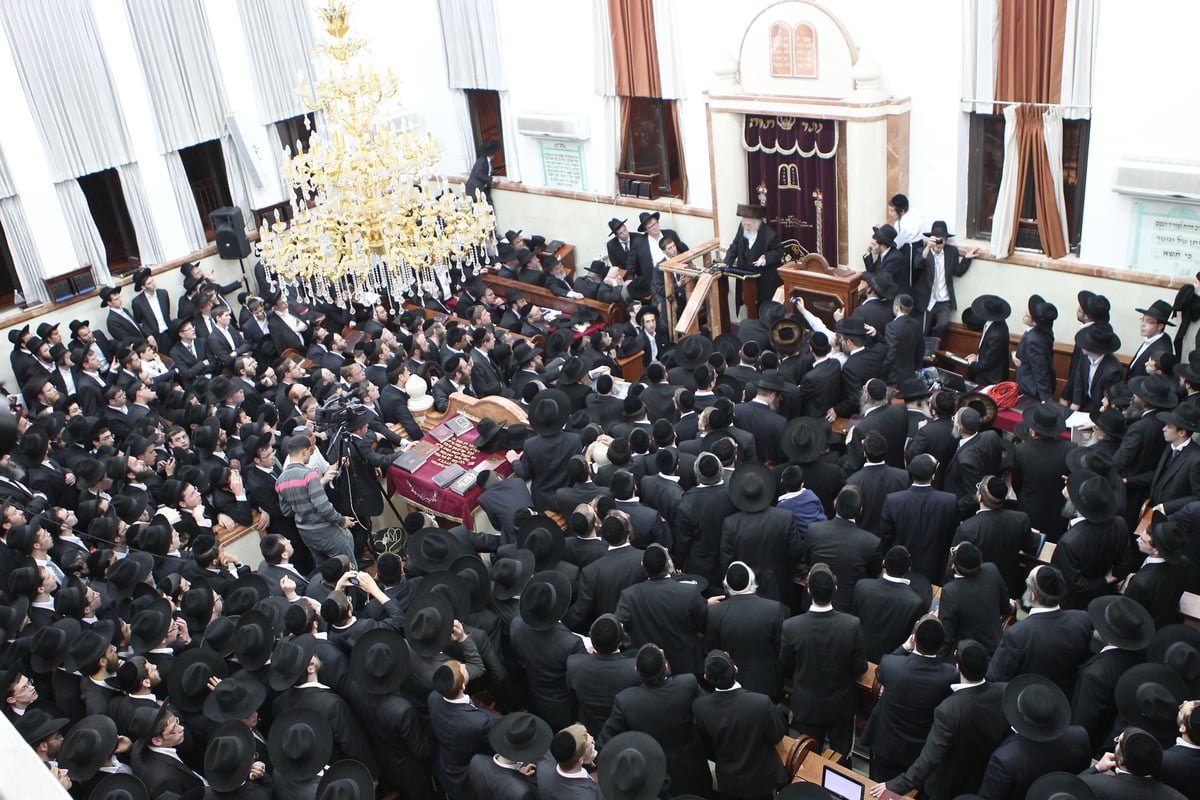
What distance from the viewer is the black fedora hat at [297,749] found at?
204 inches

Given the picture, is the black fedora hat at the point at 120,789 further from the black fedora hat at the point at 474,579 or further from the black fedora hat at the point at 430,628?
the black fedora hat at the point at 474,579

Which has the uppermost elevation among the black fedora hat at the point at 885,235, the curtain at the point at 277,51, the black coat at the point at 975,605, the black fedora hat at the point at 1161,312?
the curtain at the point at 277,51

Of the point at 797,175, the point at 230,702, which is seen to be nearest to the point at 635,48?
the point at 797,175

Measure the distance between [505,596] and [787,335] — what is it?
4.54m

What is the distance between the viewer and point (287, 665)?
19.0 ft

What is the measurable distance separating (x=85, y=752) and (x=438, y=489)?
377 cm

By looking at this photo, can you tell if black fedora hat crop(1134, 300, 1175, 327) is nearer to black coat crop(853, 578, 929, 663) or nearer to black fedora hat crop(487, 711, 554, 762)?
black coat crop(853, 578, 929, 663)

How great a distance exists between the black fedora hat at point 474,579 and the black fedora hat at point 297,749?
54.8 inches

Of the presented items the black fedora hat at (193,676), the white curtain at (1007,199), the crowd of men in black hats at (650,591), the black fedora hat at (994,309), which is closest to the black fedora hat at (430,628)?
the crowd of men in black hats at (650,591)

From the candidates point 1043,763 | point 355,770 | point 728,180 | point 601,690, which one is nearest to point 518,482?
point 601,690

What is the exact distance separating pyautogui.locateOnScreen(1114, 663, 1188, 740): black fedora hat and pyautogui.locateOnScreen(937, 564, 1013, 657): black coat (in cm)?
86

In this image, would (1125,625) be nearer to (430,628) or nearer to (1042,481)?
(1042,481)

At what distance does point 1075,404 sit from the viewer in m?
9.19

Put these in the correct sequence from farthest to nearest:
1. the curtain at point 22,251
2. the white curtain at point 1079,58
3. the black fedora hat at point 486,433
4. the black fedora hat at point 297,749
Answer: the curtain at point 22,251 < the white curtain at point 1079,58 < the black fedora hat at point 486,433 < the black fedora hat at point 297,749
